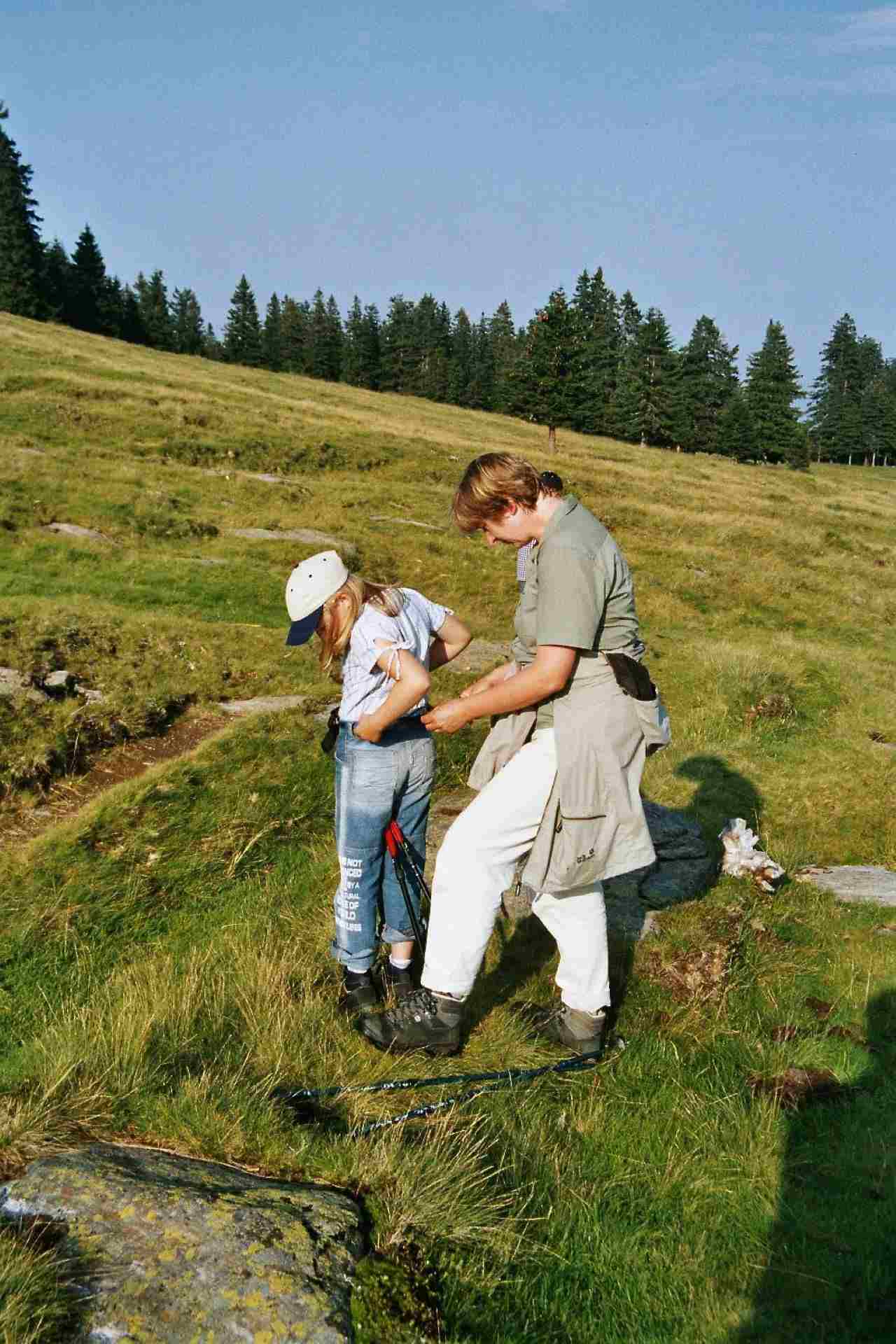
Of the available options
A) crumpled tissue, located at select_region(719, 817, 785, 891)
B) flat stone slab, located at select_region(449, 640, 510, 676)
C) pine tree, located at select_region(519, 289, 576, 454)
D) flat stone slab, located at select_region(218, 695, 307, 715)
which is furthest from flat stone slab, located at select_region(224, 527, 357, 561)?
pine tree, located at select_region(519, 289, 576, 454)

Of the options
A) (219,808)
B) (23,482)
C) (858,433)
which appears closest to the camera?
(219,808)

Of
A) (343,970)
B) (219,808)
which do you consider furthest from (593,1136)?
(219,808)

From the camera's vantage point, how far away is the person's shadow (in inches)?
121

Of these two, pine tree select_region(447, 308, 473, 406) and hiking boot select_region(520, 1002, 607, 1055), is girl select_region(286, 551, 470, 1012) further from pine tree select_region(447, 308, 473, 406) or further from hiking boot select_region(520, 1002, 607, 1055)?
pine tree select_region(447, 308, 473, 406)

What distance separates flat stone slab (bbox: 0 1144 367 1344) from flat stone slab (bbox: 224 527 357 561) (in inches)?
567

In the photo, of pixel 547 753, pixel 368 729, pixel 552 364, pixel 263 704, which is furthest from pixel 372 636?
pixel 552 364

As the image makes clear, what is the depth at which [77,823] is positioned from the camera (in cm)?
698

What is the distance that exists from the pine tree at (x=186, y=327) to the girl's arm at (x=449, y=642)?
301 ft

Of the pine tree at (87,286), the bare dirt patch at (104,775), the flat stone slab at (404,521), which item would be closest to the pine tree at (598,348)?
the pine tree at (87,286)

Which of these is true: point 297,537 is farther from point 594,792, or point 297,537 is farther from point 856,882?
point 594,792

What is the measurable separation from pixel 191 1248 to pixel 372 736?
2.28 m

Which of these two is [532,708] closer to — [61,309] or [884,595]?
[884,595]

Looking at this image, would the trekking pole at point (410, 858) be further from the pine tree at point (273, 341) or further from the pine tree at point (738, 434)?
the pine tree at point (273, 341)

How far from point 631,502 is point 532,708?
28.1 meters
